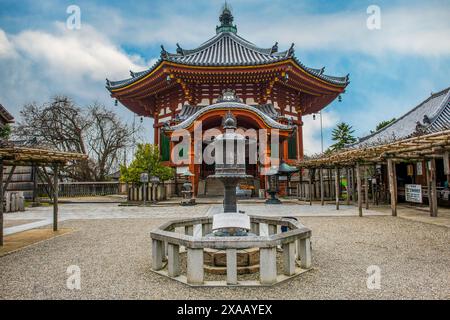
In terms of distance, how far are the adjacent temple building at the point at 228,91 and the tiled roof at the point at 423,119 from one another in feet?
18.1

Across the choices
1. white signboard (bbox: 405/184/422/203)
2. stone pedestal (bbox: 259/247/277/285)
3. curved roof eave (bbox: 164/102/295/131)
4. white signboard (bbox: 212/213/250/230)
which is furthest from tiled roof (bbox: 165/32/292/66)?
stone pedestal (bbox: 259/247/277/285)

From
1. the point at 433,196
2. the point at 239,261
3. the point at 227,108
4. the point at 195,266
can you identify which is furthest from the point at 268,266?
the point at 227,108

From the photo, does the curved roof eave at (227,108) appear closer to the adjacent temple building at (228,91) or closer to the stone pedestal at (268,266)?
the adjacent temple building at (228,91)

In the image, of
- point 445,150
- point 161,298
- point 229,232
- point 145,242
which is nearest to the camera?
point 161,298

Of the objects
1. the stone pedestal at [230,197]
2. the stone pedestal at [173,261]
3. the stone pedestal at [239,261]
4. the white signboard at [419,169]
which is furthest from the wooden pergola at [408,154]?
the stone pedestal at [173,261]

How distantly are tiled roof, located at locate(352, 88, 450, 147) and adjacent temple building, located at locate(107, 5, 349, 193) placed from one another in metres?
5.52

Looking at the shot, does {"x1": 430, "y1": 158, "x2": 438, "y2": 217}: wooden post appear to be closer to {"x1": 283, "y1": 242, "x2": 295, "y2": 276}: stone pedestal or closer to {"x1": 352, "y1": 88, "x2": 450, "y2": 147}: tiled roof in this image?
{"x1": 352, "y1": 88, "x2": 450, "y2": 147}: tiled roof

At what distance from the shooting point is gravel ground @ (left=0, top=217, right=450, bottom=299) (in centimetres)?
385

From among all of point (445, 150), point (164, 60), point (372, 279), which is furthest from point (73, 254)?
point (164, 60)

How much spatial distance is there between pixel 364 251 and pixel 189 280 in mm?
3758

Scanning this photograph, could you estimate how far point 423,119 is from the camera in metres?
16.1

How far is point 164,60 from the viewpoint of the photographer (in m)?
18.9

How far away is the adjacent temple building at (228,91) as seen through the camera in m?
18.4
